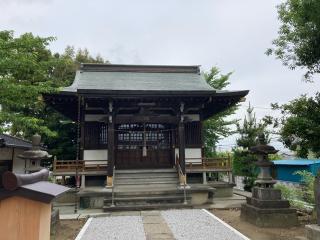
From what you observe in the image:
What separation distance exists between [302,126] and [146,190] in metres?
7.10

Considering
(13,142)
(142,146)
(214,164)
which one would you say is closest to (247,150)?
(214,164)

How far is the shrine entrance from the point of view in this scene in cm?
1510

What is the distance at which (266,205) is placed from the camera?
29.0 feet

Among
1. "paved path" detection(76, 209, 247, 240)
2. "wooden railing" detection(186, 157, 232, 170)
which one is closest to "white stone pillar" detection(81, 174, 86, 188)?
"paved path" detection(76, 209, 247, 240)

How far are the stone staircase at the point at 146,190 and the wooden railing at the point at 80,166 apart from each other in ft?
3.13

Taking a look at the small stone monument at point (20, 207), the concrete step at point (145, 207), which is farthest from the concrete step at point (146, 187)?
the small stone monument at point (20, 207)

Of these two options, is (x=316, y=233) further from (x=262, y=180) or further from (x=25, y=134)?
(x=25, y=134)

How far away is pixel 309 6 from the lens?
270 inches

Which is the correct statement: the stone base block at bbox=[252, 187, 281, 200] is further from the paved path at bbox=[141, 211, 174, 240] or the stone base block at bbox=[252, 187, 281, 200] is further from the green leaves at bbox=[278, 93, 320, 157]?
the paved path at bbox=[141, 211, 174, 240]

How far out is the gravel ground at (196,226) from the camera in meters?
7.37

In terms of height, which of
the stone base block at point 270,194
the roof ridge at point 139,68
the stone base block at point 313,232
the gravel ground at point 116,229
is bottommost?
the gravel ground at point 116,229

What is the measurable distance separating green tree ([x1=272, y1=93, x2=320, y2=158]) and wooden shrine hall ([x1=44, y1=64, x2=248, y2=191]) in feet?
18.8

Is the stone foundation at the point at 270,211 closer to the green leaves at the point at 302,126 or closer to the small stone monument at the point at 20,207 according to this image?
the green leaves at the point at 302,126

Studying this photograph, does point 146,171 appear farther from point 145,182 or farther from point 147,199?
point 147,199
